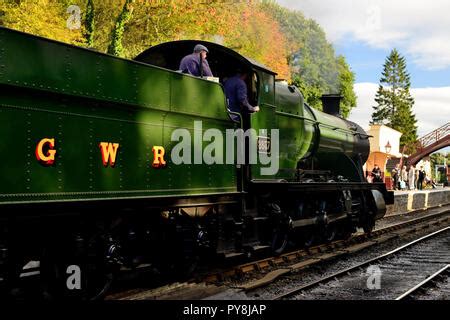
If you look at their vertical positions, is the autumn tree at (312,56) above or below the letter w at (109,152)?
above

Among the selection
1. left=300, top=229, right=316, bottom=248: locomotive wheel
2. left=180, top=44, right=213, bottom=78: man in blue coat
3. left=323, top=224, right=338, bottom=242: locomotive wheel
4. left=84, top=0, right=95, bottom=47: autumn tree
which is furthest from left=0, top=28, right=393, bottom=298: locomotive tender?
left=84, top=0, right=95, bottom=47: autumn tree

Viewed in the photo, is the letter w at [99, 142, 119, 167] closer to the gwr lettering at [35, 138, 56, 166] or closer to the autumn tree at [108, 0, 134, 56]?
the gwr lettering at [35, 138, 56, 166]

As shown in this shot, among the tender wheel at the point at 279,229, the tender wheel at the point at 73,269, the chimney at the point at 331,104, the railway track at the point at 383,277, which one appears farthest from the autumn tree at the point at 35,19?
the tender wheel at the point at 73,269

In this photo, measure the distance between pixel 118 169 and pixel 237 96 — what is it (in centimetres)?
321

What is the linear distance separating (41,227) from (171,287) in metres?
2.48

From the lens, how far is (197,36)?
Answer: 28.6 meters

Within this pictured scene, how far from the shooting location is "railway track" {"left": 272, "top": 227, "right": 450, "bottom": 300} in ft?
26.4

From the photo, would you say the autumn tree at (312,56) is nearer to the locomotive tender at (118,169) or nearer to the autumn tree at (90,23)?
the autumn tree at (90,23)

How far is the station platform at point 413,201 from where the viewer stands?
25281 millimetres

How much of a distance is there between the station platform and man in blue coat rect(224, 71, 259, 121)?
16.3 metres

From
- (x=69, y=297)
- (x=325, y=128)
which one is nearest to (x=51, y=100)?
(x=69, y=297)

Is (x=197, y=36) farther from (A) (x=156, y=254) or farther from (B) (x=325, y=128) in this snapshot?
(A) (x=156, y=254)

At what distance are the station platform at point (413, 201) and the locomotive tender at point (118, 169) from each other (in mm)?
15819

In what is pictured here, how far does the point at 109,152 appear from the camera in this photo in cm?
640
